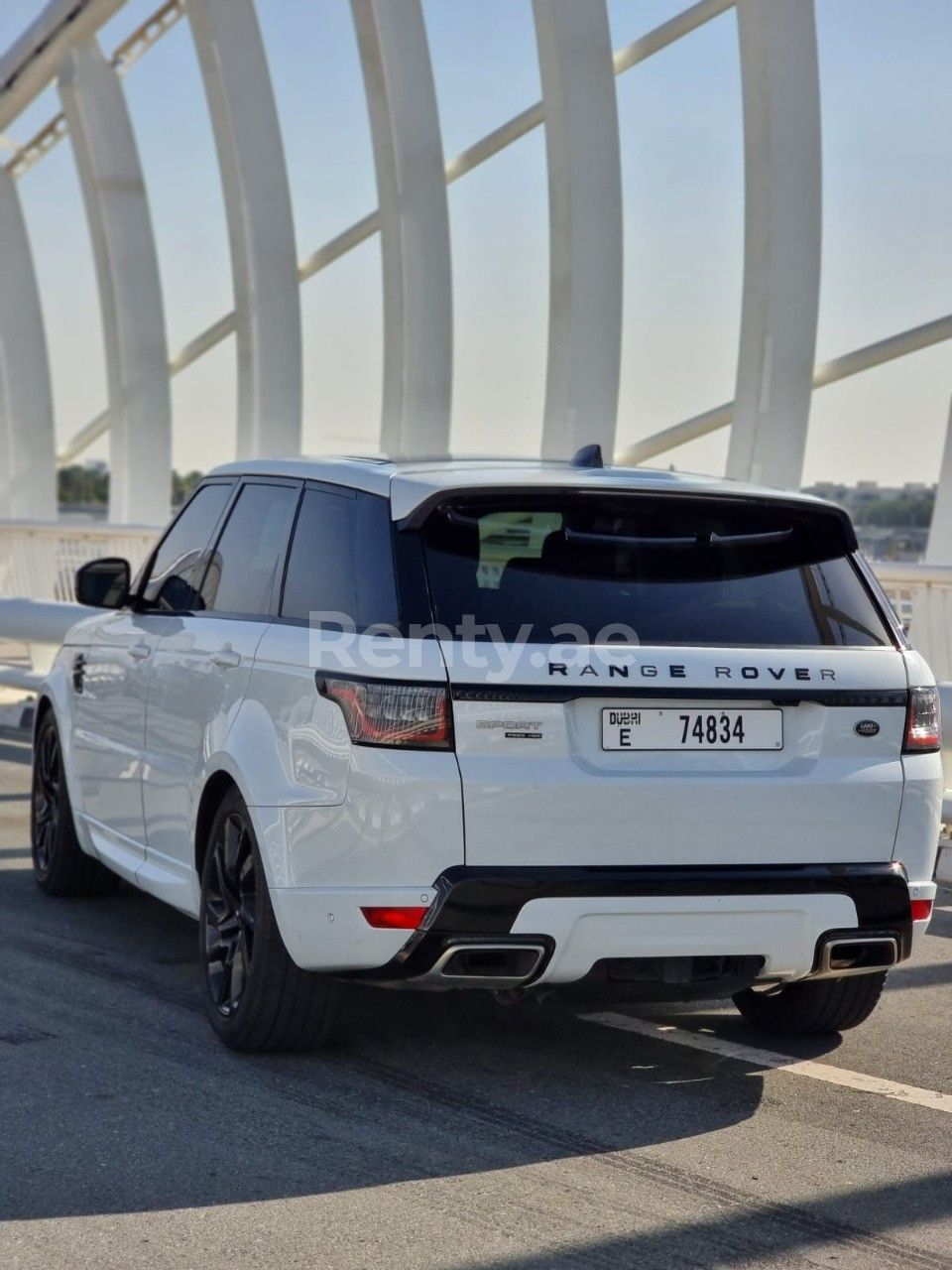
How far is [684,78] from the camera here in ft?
62.1

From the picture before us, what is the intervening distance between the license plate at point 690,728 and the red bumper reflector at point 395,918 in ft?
2.11

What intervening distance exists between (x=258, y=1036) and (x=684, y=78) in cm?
1533

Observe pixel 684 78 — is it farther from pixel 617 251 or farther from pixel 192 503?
pixel 192 503

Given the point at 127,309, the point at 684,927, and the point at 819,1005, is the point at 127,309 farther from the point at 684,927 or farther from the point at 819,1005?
the point at 684,927

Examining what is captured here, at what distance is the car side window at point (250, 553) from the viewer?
583cm

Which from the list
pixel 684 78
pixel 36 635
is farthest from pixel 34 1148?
pixel 684 78

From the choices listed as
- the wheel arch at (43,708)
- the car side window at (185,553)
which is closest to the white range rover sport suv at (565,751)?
the car side window at (185,553)

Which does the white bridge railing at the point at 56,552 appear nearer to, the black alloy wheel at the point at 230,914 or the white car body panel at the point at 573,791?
the black alloy wheel at the point at 230,914

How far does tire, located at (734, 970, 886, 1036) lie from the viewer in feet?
18.9

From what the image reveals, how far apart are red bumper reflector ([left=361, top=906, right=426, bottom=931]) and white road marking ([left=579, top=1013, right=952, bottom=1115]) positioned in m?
1.34

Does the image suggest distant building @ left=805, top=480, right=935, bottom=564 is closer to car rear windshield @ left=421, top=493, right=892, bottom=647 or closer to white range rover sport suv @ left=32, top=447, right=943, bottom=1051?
car rear windshield @ left=421, top=493, right=892, bottom=647

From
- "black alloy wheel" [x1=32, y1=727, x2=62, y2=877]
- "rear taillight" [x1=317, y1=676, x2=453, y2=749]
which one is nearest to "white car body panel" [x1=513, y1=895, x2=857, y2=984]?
"rear taillight" [x1=317, y1=676, x2=453, y2=749]

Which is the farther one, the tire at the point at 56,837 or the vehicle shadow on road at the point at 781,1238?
the tire at the point at 56,837

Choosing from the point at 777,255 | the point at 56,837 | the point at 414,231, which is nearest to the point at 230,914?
the point at 56,837
